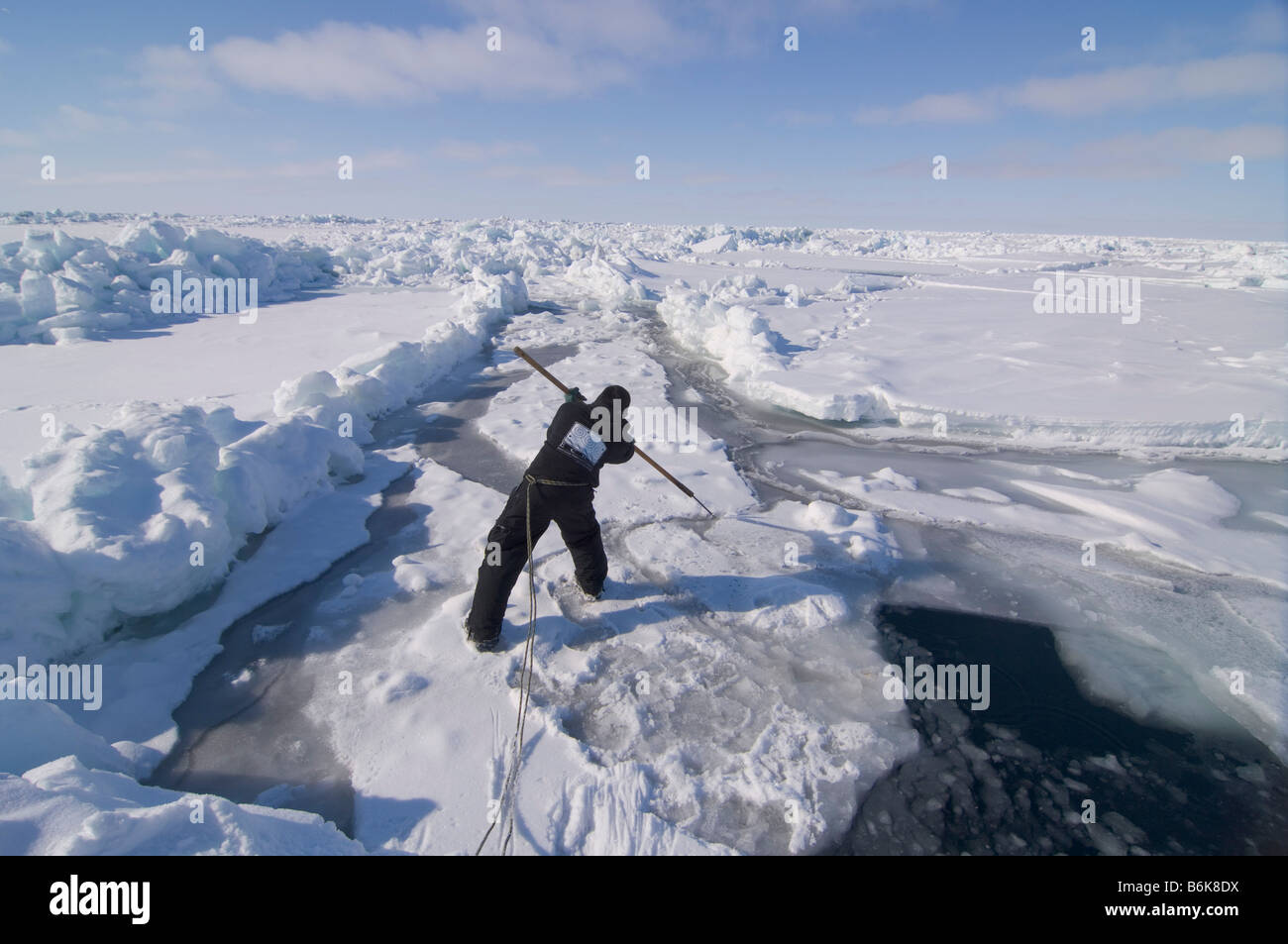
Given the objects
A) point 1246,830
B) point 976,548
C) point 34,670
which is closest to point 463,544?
point 34,670

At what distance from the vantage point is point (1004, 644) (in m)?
3.47

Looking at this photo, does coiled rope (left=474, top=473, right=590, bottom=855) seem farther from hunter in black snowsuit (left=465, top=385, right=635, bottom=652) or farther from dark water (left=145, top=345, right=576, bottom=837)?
dark water (left=145, top=345, right=576, bottom=837)

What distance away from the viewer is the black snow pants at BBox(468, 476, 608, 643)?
3.06m

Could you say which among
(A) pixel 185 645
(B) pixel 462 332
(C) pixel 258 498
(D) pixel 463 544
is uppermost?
(B) pixel 462 332

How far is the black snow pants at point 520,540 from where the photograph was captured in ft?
10.0

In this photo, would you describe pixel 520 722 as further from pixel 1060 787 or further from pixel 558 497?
pixel 1060 787

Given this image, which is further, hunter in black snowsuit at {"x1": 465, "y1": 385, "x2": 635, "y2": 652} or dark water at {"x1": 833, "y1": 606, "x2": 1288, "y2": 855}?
hunter in black snowsuit at {"x1": 465, "y1": 385, "x2": 635, "y2": 652}

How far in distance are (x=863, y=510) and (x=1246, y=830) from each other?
3038 mm

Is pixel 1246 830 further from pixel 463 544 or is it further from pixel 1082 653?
pixel 463 544

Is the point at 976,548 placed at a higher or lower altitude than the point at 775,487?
lower

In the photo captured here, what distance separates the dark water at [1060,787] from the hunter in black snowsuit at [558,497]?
1.92m

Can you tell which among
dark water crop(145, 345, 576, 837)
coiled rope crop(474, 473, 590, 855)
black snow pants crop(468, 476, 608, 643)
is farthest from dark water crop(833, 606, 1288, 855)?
dark water crop(145, 345, 576, 837)

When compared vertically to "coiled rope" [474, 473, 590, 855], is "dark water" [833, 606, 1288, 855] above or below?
below
